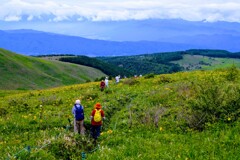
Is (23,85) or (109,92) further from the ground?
(109,92)

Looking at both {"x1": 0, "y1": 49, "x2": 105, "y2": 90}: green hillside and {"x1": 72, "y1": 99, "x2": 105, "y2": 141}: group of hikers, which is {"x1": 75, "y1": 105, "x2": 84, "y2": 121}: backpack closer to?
{"x1": 72, "y1": 99, "x2": 105, "y2": 141}: group of hikers

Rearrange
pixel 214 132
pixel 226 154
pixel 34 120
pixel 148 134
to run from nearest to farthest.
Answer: pixel 226 154, pixel 214 132, pixel 148 134, pixel 34 120

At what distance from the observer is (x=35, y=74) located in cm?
12312

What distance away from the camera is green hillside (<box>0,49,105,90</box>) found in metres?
109

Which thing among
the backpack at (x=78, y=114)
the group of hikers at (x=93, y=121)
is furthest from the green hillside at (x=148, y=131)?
the backpack at (x=78, y=114)

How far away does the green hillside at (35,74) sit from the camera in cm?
10881

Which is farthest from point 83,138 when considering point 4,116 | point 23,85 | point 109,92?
point 23,85

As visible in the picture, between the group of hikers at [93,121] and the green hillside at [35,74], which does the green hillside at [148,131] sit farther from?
the green hillside at [35,74]

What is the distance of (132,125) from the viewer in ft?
57.0

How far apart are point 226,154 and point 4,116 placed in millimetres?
15690

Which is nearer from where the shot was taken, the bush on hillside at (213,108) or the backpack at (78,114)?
the bush on hillside at (213,108)

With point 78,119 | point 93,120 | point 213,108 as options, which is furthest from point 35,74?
point 213,108

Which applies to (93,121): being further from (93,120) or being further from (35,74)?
(35,74)

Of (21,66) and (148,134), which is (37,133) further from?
(21,66)
